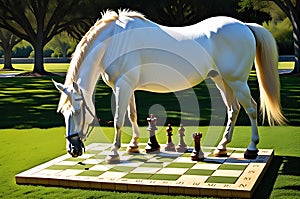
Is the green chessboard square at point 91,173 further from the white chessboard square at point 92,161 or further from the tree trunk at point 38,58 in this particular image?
the tree trunk at point 38,58

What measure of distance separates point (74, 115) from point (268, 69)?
270 cm

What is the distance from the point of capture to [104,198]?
4676mm

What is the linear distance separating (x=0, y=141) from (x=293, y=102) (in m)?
7.98

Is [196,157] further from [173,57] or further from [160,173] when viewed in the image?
[173,57]

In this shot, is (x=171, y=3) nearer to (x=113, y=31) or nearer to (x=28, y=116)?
(x=28, y=116)

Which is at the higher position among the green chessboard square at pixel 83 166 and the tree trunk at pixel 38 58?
the green chessboard square at pixel 83 166

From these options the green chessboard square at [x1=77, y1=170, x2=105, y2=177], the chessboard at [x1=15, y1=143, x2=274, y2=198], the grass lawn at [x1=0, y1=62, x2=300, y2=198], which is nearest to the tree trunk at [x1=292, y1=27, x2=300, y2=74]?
the grass lawn at [x1=0, y1=62, x2=300, y2=198]

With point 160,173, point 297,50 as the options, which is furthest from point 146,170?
point 297,50

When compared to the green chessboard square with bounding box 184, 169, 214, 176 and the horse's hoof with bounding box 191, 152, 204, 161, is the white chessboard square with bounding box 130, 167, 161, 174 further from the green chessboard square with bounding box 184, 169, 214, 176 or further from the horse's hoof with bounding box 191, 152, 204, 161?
the horse's hoof with bounding box 191, 152, 204, 161

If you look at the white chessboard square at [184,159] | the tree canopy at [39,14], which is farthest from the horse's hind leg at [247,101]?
the tree canopy at [39,14]

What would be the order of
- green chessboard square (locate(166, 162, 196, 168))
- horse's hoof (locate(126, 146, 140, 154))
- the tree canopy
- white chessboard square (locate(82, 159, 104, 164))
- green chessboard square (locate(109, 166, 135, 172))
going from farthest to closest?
the tree canopy → horse's hoof (locate(126, 146, 140, 154)) → white chessboard square (locate(82, 159, 104, 164)) → green chessboard square (locate(166, 162, 196, 168)) → green chessboard square (locate(109, 166, 135, 172))

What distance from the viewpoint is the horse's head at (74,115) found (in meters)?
4.99

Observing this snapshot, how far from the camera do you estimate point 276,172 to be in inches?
218

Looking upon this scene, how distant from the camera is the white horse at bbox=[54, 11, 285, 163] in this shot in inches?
223
